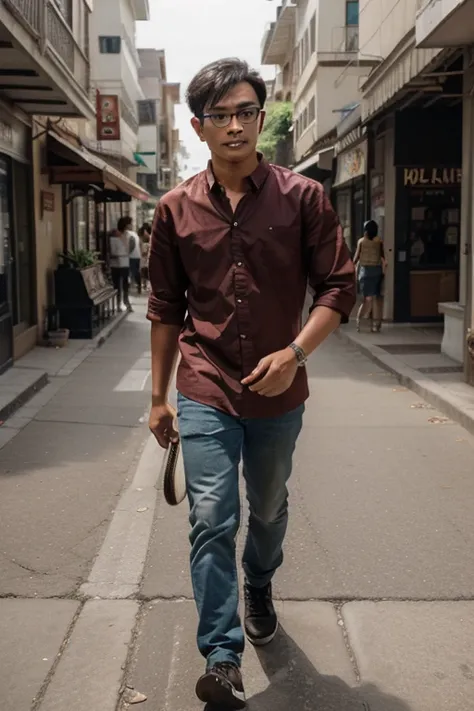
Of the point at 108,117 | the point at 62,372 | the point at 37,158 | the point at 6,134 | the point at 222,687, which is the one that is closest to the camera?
the point at 222,687

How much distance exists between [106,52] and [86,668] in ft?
140

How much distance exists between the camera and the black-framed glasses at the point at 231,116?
10.4 feet

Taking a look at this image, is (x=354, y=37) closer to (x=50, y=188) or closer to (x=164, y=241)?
(x=50, y=188)

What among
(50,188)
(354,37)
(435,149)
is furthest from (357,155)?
(354,37)

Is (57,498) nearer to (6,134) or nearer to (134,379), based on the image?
(134,379)

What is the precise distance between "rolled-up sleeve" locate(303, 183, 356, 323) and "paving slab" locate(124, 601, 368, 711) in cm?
136

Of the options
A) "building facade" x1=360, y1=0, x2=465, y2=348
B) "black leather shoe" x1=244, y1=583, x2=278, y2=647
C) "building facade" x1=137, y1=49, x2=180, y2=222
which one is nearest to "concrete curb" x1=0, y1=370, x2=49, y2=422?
"black leather shoe" x1=244, y1=583, x2=278, y2=647

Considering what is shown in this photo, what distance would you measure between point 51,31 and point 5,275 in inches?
132

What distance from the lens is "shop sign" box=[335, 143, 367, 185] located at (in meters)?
17.8

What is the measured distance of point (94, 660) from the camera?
3.58m

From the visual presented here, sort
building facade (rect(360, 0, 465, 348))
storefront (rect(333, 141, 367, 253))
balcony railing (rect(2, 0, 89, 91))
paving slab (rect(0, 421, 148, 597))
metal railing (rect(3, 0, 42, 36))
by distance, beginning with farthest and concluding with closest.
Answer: storefront (rect(333, 141, 367, 253)), building facade (rect(360, 0, 465, 348)), balcony railing (rect(2, 0, 89, 91)), metal railing (rect(3, 0, 42, 36)), paving slab (rect(0, 421, 148, 597))

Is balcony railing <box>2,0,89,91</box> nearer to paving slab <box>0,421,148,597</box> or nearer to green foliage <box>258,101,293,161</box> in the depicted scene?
paving slab <box>0,421,148,597</box>

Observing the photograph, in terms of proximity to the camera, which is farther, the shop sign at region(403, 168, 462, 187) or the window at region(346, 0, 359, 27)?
the window at region(346, 0, 359, 27)

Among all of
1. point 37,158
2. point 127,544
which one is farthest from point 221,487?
point 37,158
